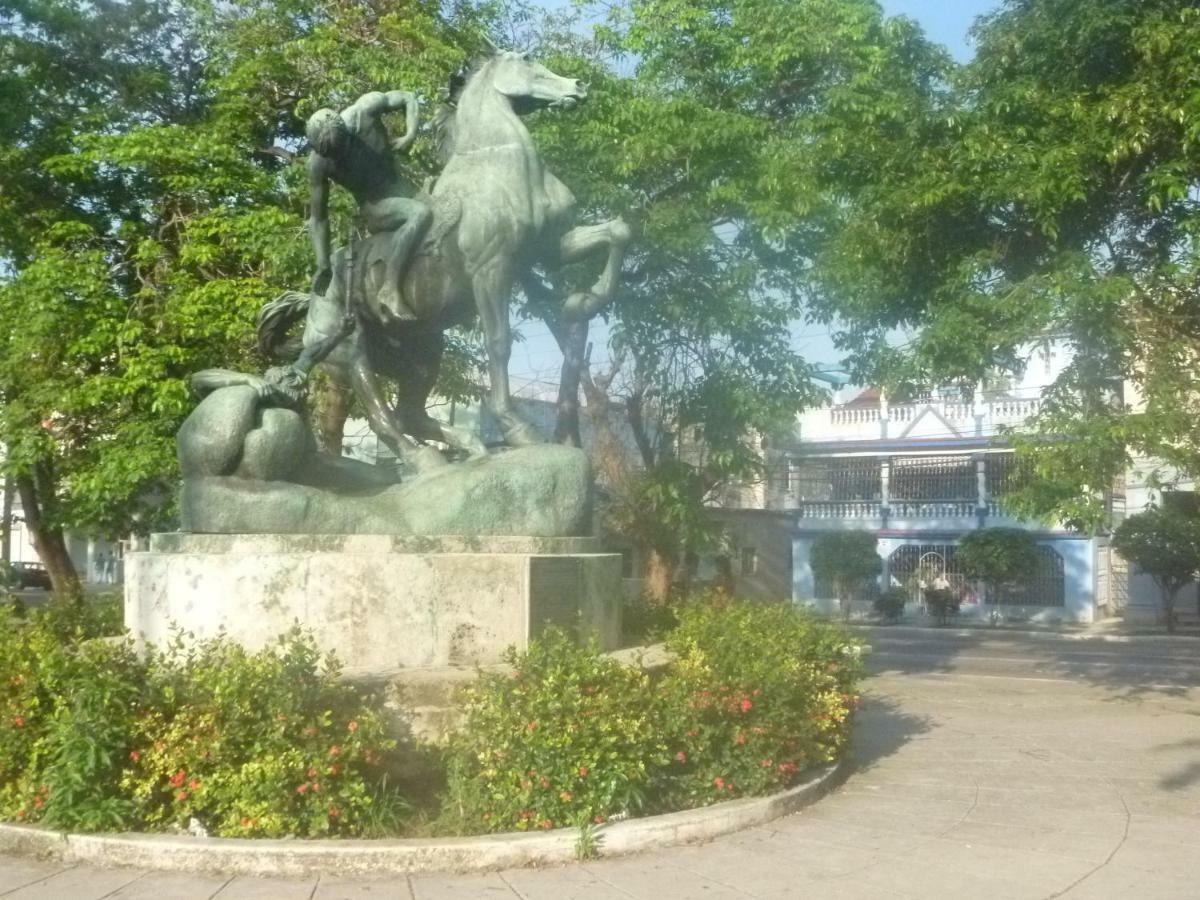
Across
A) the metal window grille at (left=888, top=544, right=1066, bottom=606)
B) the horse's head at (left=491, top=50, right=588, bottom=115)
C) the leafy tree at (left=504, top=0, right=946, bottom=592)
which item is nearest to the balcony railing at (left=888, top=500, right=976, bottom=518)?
the metal window grille at (left=888, top=544, right=1066, bottom=606)

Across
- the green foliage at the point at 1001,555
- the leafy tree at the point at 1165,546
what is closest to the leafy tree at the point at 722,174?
the leafy tree at the point at 1165,546

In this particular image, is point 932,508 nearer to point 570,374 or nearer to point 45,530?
point 45,530

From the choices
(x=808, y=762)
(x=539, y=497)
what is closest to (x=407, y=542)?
(x=539, y=497)

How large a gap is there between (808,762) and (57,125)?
1350 cm

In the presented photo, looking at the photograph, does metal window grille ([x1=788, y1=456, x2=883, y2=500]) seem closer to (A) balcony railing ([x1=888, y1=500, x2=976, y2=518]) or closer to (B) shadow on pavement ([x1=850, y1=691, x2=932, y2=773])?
(A) balcony railing ([x1=888, y1=500, x2=976, y2=518])

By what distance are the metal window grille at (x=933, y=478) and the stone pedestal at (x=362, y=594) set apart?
27.3 metres

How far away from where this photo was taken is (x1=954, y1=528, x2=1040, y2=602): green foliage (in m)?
29.6

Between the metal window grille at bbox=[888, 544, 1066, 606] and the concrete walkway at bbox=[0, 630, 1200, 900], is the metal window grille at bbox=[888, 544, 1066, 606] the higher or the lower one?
the higher one

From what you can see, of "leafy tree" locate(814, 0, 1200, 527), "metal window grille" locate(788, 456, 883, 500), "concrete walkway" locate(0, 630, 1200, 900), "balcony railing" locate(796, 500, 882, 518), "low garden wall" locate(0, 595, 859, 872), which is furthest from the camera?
"metal window grille" locate(788, 456, 883, 500)

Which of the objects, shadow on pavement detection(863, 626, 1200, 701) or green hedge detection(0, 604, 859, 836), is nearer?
green hedge detection(0, 604, 859, 836)

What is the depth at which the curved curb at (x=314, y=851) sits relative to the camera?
219 inches

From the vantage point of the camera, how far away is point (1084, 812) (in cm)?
720

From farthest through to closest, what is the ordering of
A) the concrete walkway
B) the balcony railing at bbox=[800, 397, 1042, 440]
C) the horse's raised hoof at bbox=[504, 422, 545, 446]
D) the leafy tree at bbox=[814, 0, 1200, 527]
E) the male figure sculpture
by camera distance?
the balcony railing at bbox=[800, 397, 1042, 440]
the leafy tree at bbox=[814, 0, 1200, 527]
the horse's raised hoof at bbox=[504, 422, 545, 446]
the male figure sculpture
the concrete walkway

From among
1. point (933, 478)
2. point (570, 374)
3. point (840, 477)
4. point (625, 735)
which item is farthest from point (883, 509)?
point (625, 735)
